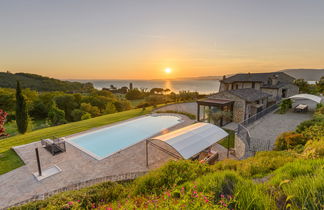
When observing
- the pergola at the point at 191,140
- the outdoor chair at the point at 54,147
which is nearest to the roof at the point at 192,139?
the pergola at the point at 191,140

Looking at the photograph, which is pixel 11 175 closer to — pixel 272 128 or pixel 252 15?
pixel 272 128

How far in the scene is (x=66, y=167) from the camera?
8.49 metres

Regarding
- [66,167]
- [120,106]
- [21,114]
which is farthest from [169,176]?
[120,106]

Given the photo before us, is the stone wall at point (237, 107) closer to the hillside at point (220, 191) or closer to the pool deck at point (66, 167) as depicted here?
the pool deck at point (66, 167)

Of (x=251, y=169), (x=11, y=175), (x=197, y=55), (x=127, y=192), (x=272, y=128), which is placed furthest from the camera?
(x=197, y=55)

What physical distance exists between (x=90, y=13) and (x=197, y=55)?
591 inches

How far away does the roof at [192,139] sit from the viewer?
293 inches

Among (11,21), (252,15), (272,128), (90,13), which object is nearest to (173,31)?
(252,15)

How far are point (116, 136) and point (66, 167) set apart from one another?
241 inches

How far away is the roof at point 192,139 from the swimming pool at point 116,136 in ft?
16.8

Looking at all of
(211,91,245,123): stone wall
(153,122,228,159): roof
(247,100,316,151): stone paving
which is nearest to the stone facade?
(247,100,316,151): stone paving

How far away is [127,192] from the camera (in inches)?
175

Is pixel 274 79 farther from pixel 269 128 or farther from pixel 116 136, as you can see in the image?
pixel 116 136

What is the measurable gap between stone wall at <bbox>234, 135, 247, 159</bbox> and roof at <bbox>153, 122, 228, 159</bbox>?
1844 mm
